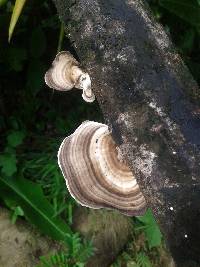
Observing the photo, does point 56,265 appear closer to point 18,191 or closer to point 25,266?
point 25,266

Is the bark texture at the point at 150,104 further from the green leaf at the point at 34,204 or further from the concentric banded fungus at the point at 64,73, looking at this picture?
the green leaf at the point at 34,204

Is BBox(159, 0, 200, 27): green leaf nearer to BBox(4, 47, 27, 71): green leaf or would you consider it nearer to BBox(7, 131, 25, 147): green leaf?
BBox(4, 47, 27, 71): green leaf

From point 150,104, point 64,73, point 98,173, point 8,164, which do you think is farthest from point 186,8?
point 8,164

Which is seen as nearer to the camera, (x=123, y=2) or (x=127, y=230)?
(x=123, y=2)

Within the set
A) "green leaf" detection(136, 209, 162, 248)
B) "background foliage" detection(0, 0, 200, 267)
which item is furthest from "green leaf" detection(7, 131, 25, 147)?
"green leaf" detection(136, 209, 162, 248)

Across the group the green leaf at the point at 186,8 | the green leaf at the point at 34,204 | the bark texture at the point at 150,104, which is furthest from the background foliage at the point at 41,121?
the bark texture at the point at 150,104

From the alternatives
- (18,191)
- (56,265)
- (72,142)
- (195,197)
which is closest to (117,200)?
(72,142)

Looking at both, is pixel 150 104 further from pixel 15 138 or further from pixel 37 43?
pixel 15 138
